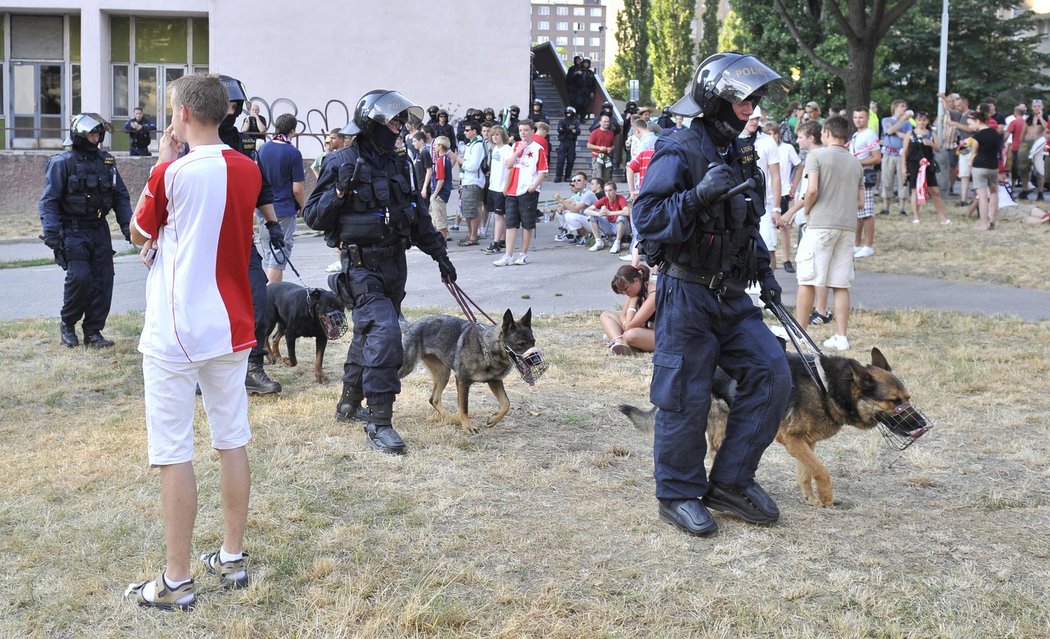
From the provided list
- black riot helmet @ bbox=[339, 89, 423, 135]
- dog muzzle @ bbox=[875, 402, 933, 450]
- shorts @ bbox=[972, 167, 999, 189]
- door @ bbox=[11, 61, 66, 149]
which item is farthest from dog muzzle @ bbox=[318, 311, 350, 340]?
door @ bbox=[11, 61, 66, 149]

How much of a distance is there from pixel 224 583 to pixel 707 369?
2252mm

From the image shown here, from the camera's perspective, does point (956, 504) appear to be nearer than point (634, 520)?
No

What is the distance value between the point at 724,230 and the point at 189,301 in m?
2.28

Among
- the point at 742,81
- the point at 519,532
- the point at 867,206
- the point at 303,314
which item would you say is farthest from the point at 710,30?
the point at 519,532

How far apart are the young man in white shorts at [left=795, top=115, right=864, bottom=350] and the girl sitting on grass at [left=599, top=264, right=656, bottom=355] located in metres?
1.51

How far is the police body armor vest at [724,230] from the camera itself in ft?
14.8

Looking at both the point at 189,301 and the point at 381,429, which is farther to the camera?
the point at 381,429

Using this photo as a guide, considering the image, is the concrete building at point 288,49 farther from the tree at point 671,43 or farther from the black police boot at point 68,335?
the tree at point 671,43

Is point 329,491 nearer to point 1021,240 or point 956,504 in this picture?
point 956,504

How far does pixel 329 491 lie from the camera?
538cm

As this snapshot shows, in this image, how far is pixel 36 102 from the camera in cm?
3294

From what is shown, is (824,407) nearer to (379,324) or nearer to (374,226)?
(379,324)

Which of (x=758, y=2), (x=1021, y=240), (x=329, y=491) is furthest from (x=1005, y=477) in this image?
(x=758, y=2)

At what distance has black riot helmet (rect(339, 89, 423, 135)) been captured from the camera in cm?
601
